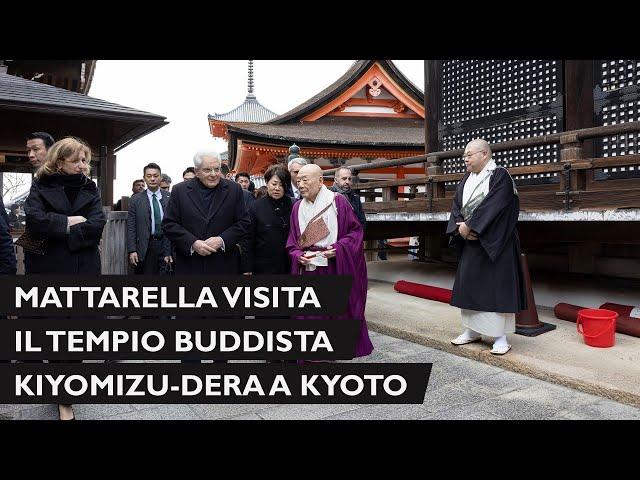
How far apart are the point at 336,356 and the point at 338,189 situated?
284cm

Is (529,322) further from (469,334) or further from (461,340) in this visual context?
(461,340)

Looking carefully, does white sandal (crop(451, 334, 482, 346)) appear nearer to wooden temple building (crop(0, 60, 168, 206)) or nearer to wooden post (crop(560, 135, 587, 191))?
wooden post (crop(560, 135, 587, 191))

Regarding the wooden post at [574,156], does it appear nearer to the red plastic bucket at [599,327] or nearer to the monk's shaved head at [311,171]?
the red plastic bucket at [599,327]

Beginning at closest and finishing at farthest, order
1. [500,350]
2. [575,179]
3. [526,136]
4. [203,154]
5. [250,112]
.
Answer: [203,154] → [500,350] → [575,179] → [526,136] → [250,112]

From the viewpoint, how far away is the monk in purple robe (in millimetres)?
4137

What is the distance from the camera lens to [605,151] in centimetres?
586

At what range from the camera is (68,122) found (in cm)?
619

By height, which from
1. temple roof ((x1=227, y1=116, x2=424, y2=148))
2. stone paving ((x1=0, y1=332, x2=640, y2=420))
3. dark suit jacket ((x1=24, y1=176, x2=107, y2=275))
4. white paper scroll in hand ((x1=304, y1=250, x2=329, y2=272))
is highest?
temple roof ((x1=227, y1=116, x2=424, y2=148))

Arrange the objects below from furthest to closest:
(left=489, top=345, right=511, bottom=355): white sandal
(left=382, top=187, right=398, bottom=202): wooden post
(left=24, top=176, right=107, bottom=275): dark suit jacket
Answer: (left=382, top=187, right=398, bottom=202): wooden post → (left=489, top=345, right=511, bottom=355): white sandal → (left=24, top=176, right=107, bottom=275): dark suit jacket

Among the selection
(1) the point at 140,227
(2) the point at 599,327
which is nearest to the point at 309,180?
(1) the point at 140,227

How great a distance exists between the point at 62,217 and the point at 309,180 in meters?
1.84

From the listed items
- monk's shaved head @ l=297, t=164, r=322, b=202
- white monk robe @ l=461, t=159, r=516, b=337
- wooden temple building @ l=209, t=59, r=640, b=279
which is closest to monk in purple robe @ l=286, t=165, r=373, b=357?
monk's shaved head @ l=297, t=164, r=322, b=202

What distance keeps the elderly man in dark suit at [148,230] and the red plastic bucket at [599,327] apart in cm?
417

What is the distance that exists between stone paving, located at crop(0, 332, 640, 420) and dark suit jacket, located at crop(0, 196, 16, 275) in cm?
95
